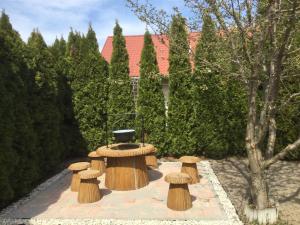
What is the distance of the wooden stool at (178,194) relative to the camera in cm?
547

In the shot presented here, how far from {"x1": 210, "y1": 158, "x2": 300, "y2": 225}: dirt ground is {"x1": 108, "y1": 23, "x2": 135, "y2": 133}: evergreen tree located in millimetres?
2987

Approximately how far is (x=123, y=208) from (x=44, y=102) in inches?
141

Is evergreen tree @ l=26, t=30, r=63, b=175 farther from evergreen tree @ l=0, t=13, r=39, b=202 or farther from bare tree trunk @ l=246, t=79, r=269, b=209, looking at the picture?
bare tree trunk @ l=246, t=79, r=269, b=209

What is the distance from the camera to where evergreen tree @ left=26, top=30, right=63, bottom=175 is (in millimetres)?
7531

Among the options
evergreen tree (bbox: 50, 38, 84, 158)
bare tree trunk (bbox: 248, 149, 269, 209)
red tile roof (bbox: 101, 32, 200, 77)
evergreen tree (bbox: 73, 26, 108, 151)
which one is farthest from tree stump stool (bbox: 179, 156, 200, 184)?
red tile roof (bbox: 101, 32, 200, 77)

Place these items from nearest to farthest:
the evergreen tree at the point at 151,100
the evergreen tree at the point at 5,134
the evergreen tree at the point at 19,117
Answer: the evergreen tree at the point at 5,134 < the evergreen tree at the point at 19,117 < the evergreen tree at the point at 151,100

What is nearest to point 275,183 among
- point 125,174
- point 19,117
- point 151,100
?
point 125,174

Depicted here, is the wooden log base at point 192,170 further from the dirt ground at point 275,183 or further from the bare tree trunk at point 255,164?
the bare tree trunk at point 255,164

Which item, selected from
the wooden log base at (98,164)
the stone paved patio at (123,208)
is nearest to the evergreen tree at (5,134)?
the stone paved patio at (123,208)

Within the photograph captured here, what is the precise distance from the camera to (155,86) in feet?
32.3

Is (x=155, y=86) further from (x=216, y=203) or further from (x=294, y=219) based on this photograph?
(x=294, y=219)

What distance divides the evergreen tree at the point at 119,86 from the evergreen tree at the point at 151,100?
1.28ft

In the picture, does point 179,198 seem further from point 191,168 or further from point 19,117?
point 19,117

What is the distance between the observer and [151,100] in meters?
9.84
